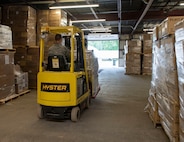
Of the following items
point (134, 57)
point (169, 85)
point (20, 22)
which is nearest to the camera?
point (169, 85)

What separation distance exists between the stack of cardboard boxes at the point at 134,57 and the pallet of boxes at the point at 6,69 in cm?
884

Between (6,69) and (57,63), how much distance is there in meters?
2.46

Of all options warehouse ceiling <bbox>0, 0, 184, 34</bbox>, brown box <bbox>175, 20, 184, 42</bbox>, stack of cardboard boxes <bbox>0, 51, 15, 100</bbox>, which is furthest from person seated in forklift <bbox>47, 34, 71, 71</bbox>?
warehouse ceiling <bbox>0, 0, 184, 34</bbox>

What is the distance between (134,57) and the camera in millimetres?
13914

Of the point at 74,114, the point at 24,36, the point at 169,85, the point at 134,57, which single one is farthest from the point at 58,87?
the point at 134,57

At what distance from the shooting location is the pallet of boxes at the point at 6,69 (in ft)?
19.2

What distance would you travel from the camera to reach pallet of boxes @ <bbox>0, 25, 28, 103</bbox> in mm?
5863

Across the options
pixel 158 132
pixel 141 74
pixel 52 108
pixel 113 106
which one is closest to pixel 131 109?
pixel 113 106

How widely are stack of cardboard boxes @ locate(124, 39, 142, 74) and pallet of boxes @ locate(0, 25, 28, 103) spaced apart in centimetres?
884

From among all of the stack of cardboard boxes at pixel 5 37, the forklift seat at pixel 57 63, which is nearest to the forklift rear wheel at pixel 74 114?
the forklift seat at pixel 57 63

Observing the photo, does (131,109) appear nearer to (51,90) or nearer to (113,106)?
(113,106)

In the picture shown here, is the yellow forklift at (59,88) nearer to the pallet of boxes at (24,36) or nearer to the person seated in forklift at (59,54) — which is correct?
the person seated in forklift at (59,54)

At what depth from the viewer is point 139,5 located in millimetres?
10188

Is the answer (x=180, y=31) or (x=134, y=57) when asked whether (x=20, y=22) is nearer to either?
(x=180, y=31)
